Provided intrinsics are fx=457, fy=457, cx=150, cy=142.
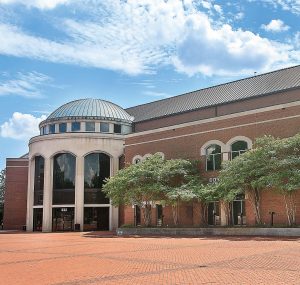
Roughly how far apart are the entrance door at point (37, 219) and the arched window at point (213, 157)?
20699 millimetres

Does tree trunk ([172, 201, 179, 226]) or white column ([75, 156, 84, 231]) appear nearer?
tree trunk ([172, 201, 179, 226])

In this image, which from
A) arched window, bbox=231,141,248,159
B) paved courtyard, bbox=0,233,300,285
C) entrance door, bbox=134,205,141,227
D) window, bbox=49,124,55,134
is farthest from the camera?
window, bbox=49,124,55,134

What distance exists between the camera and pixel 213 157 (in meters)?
37.1

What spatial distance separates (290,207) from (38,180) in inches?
1133

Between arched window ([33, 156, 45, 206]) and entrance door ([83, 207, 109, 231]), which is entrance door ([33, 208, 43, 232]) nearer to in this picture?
arched window ([33, 156, 45, 206])

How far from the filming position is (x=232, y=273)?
Result: 12.5 metres

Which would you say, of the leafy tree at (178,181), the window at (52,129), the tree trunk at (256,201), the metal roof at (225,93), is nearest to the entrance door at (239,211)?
the tree trunk at (256,201)

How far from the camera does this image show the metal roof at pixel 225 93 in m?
41.8

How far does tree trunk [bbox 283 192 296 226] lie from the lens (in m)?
30.1

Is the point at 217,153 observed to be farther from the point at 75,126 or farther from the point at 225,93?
the point at 75,126

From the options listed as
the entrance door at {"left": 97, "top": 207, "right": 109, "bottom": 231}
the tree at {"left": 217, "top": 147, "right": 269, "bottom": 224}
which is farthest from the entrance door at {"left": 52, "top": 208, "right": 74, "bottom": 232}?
the tree at {"left": 217, "top": 147, "right": 269, "bottom": 224}

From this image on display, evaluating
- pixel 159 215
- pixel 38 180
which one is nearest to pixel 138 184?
pixel 159 215

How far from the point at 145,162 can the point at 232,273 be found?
83.5 ft

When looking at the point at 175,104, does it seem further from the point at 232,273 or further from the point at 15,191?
the point at 232,273
